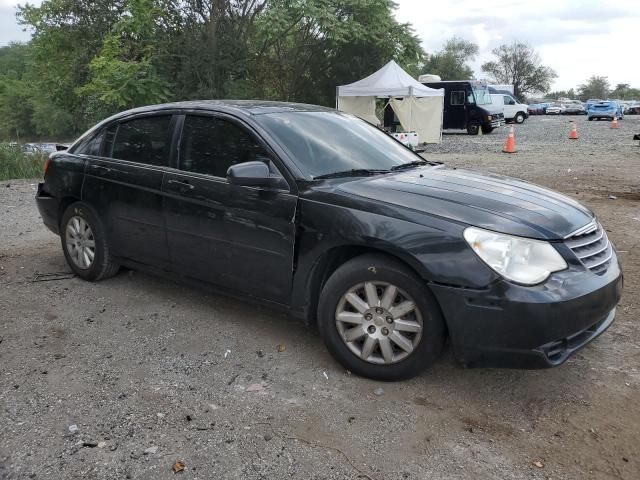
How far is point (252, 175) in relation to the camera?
11.6ft

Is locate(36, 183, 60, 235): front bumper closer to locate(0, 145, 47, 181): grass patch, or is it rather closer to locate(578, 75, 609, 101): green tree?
locate(0, 145, 47, 181): grass patch

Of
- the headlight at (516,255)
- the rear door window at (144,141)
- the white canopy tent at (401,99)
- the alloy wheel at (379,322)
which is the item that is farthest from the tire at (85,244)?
the white canopy tent at (401,99)

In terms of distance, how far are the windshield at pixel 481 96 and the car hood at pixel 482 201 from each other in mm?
25167

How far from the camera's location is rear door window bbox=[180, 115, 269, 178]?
12.7 feet

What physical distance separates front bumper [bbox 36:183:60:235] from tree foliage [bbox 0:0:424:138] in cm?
1866

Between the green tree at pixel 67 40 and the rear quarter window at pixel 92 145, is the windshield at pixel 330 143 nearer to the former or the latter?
the rear quarter window at pixel 92 145

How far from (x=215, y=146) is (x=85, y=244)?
174 centimetres

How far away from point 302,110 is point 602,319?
2527 millimetres

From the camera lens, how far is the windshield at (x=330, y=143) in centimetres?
377

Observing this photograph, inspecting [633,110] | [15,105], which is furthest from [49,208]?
[15,105]

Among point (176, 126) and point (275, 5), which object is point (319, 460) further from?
point (275, 5)

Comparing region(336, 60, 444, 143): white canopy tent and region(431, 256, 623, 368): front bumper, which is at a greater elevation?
region(336, 60, 444, 143): white canopy tent

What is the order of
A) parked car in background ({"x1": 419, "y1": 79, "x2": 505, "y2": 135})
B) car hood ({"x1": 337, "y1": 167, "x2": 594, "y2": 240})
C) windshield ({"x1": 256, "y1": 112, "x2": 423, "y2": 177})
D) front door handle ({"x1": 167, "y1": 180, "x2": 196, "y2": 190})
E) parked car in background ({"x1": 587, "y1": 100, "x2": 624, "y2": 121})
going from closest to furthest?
car hood ({"x1": 337, "y1": 167, "x2": 594, "y2": 240}), windshield ({"x1": 256, "y1": 112, "x2": 423, "y2": 177}), front door handle ({"x1": 167, "y1": 180, "x2": 196, "y2": 190}), parked car in background ({"x1": 419, "y1": 79, "x2": 505, "y2": 135}), parked car in background ({"x1": 587, "y1": 100, "x2": 624, "y2": 121})

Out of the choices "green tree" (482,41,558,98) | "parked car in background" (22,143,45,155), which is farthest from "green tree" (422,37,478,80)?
"parked car in background" (22,143,45,155)
